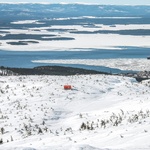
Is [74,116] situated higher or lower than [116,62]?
higher

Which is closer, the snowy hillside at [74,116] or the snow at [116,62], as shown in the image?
the snowy hillside at [74,116]

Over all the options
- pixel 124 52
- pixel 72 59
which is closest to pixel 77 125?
pixel 72 59

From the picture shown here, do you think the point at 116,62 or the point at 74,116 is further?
the point at 116,62

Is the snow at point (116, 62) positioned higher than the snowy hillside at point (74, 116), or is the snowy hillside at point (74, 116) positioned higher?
the snowy hillside at point (74, 116)

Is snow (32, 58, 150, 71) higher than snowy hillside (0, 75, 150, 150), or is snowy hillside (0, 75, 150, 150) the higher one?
snowy hillside (0, 75, 150, 150)
